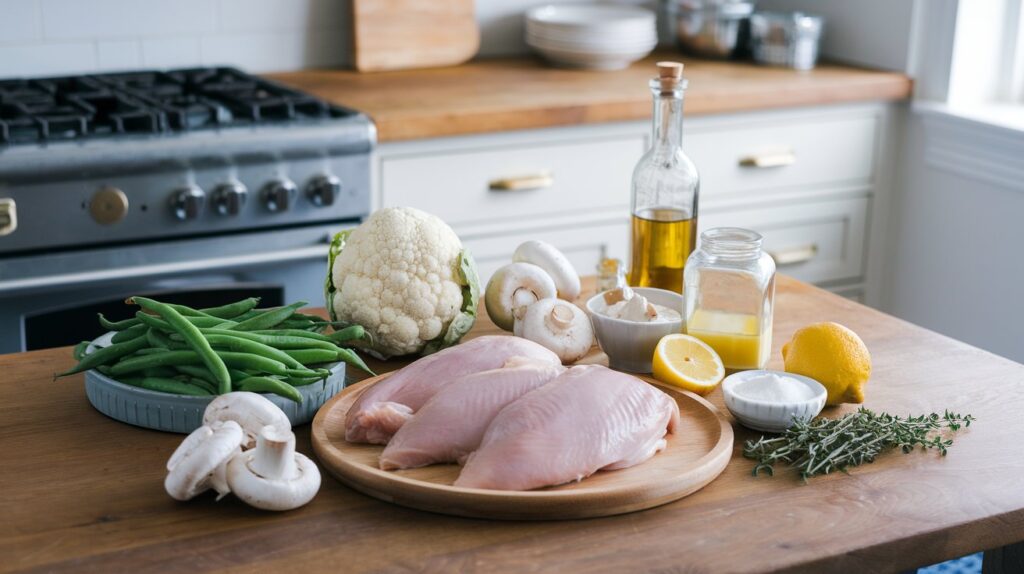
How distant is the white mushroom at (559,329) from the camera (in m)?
1.49

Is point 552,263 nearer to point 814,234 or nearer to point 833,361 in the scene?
point 833,361

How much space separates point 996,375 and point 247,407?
93 cm

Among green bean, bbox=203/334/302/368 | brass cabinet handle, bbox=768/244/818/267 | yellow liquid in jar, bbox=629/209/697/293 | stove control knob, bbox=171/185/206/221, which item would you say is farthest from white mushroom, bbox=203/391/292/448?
brass cabinet handle, bbox=768/244/818/267

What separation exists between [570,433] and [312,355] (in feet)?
1.15

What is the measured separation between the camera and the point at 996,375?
1.52 metres

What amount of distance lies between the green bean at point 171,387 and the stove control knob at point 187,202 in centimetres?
109

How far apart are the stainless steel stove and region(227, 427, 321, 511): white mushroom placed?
4.31 ft

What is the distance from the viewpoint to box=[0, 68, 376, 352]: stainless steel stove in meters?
2.28

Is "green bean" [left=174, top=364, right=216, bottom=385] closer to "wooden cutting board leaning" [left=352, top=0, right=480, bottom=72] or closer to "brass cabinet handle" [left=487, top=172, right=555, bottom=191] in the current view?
"brass cabinet handle" [left=487, top=172, right=555, bottom=191]

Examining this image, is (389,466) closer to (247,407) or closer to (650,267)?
(247,407)

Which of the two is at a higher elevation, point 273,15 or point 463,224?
point 273,15

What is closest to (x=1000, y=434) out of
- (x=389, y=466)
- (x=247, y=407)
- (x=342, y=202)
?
(x=389, y=466)

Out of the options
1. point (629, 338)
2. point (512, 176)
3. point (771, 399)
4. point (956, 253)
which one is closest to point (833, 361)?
point (771, 399)

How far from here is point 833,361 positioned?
4.59ft
